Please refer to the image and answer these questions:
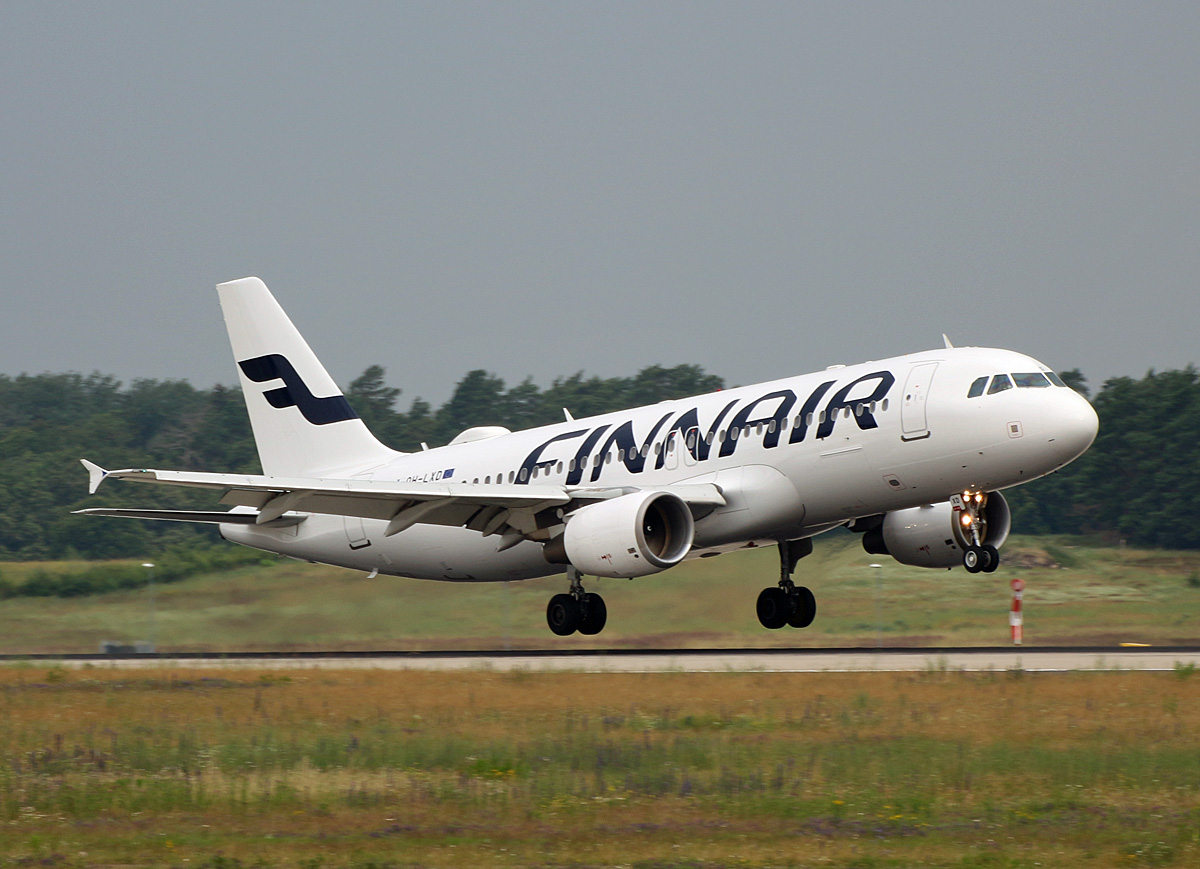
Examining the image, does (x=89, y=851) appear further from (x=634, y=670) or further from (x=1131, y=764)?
(x=634, y=670)

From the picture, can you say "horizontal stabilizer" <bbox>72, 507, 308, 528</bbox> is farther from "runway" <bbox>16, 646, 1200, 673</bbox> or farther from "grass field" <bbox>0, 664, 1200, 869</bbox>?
"grass field" <bbox>0, 664, 1200, 869</bbox>

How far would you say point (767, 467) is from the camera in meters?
26.4

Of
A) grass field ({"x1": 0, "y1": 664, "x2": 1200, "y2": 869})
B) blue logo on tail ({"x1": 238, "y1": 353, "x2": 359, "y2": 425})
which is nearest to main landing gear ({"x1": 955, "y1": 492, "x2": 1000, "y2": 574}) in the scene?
grass field ({"x1": 0, "y1": 664, "x2": 1200, "y2": 869})

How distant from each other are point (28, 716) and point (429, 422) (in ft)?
256

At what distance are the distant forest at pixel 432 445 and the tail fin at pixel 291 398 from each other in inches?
630

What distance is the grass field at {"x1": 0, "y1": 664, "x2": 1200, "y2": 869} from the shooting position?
38.1ft

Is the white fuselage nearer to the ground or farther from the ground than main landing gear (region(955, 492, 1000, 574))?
farther from the ground

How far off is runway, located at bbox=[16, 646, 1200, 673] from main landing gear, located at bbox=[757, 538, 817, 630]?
52.0 inches

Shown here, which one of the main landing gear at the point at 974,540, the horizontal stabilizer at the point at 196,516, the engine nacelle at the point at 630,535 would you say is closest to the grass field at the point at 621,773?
the engine nacelle at the point at 630,535

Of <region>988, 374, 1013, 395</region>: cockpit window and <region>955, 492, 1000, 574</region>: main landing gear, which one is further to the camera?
<region>955, 492, 1000, 574</region>: main landing gear

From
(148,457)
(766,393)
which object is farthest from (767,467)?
(148,457)

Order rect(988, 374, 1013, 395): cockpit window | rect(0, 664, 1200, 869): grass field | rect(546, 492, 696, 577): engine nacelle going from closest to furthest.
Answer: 1. rect(0, 664, 1200, 869): grass field
2. rect(988, 374, 1013, 395): cockpit window
3. rect(546, 492, 696, 577): engine nacelle

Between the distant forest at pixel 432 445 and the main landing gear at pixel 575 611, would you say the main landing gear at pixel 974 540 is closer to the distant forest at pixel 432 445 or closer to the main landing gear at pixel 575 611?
the main landing gear at pixel 575 611

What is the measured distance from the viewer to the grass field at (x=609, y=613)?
32.0 m
